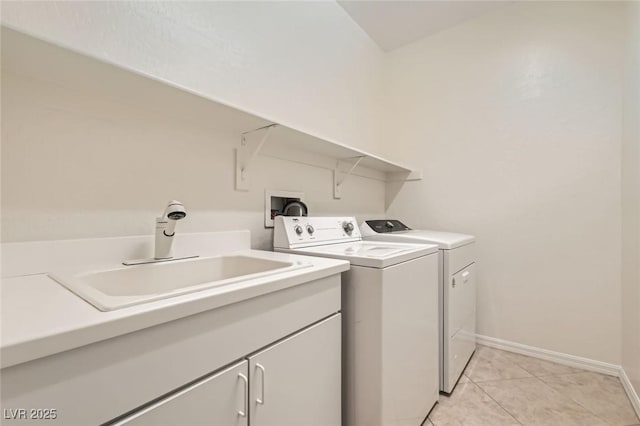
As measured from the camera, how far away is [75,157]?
982 mm

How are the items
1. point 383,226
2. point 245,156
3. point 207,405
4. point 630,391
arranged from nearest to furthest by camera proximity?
point 207,405 → point 245,156 → point 630,391 → point 383,226

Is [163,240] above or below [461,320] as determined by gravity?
above

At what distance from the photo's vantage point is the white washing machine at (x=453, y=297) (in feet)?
5.40

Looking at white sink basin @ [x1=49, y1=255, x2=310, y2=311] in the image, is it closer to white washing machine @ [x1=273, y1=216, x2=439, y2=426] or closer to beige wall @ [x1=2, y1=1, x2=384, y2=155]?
white washing machine @ [x1=273, y1=216, x2=439, y2=426]

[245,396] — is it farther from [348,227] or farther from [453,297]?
[453,297]

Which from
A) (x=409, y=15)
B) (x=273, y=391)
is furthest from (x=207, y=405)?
(x=409, y=15)

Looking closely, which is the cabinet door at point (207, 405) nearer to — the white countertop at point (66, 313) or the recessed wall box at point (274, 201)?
the white countertop at point (66, 313)

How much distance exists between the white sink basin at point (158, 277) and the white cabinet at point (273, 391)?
0.22m

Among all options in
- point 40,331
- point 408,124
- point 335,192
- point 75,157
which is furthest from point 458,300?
point 75,157

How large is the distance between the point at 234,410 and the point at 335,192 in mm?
1597

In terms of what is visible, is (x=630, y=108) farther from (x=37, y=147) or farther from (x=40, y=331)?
(x=37, y=147)

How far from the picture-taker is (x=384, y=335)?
1117 mm

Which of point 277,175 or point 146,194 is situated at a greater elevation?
point 277,175

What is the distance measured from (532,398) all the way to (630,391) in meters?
0.56
